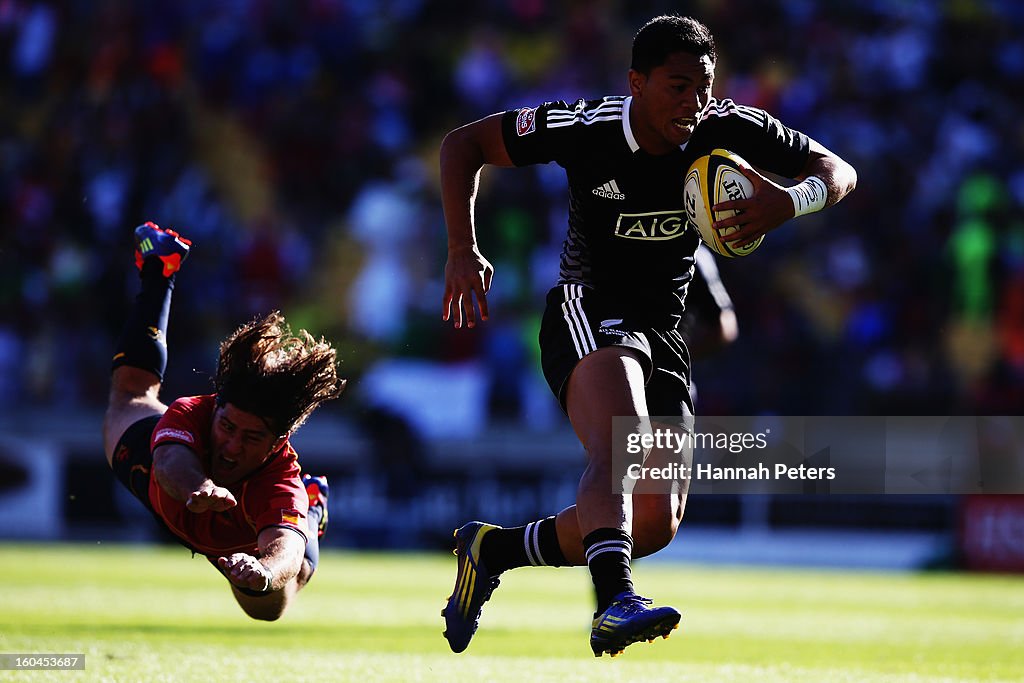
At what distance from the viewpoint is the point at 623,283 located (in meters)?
5.84

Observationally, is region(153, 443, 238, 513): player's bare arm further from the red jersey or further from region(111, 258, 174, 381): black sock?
region(111, 258, 174, 381): black sock

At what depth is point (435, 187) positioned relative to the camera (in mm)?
17469

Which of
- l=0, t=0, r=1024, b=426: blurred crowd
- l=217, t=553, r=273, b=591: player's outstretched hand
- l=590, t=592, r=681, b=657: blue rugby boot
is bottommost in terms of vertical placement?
l=590, t=592, r=681, b=657: blue rugby boot

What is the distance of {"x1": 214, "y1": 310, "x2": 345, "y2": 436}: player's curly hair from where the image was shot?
5852 millimetres

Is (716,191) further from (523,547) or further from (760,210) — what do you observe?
(523,547)

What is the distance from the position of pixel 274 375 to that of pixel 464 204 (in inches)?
41.9

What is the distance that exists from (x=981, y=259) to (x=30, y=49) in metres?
12.8

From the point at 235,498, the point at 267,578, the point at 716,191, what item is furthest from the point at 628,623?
the point at 235,498

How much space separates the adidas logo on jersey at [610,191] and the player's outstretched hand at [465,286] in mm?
616

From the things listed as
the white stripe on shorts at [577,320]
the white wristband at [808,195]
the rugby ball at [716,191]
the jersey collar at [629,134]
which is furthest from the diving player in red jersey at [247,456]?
the white wristband at [808,195]

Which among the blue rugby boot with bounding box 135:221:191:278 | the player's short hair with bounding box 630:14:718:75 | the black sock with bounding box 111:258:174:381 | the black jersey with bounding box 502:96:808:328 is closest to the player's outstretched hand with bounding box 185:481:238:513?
the black jersey with bounding box 502:96:808:328

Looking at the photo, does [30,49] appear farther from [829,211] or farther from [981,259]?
[981,259]

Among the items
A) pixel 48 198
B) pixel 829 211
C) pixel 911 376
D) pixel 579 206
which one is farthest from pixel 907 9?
pixel 579 206

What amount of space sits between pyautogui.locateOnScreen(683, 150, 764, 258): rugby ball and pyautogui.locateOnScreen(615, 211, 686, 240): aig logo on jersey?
21 cm
